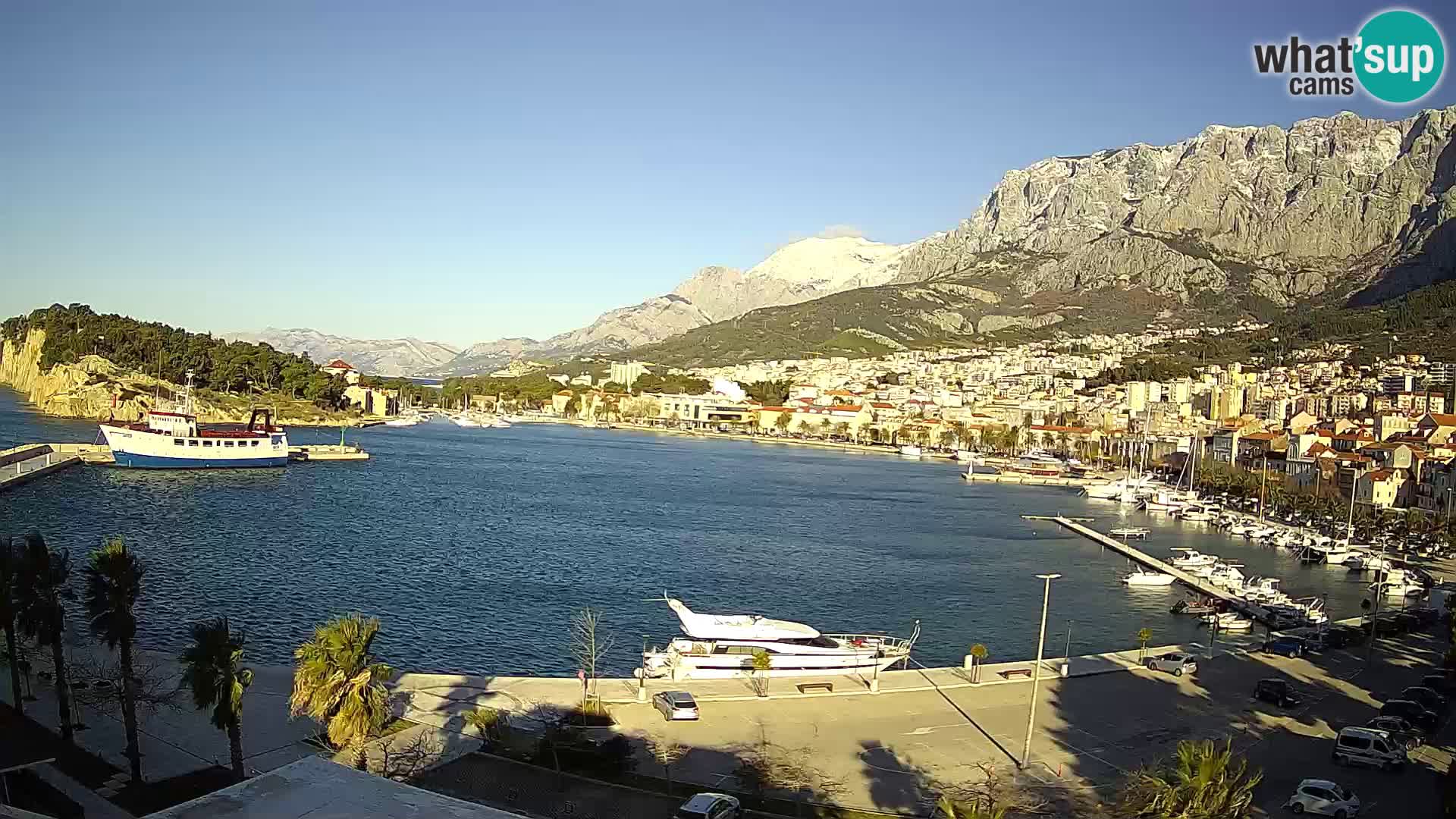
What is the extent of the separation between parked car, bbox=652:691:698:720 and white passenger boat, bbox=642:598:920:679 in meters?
2.75

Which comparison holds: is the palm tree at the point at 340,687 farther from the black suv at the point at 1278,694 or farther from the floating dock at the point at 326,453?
the floating dock at the point at 326,453

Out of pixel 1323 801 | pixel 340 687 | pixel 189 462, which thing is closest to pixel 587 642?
pixel 340 687

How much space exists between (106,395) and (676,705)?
88.1m

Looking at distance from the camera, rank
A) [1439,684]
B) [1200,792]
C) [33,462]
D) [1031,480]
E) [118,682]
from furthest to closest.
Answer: [1031,480]
[33,462]
[1439,684]
[118,682]
[1200,792]

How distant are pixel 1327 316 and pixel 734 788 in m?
149

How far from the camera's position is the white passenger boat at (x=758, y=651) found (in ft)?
66.0

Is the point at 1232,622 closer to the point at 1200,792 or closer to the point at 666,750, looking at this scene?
the point at 666,750

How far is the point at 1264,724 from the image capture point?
17344 millimetres

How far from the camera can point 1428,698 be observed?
61.1 ft

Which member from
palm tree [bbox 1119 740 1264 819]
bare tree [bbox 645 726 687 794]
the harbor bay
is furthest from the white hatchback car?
the harbor bay

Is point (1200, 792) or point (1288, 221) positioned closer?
point (1200, 792)

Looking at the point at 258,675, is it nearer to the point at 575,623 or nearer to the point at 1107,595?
the point at 575,623

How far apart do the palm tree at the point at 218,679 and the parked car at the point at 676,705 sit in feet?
Result: 20.6

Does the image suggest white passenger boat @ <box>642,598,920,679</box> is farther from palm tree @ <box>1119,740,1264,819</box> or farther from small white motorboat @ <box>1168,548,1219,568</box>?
small white motorboat @ <box>1168,548,1219,568</box>
